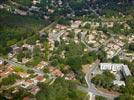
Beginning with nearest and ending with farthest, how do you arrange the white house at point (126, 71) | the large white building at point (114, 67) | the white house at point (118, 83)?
the white house at point (118, 83), the white house at point (126, 71), the large white building at point (114, 67)

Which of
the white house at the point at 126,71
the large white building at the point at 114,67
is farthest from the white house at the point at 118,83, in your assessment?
the large white building at the point at 114,67

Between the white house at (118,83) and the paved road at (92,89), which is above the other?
the white house at (118,83)

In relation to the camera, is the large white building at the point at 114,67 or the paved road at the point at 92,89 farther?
the large white building at the point at 114,67

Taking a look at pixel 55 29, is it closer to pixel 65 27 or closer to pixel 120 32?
pixel 65 27

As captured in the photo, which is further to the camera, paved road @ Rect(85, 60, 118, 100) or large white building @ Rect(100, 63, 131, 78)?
large white building @ Rect(100, 63, 131, 78)

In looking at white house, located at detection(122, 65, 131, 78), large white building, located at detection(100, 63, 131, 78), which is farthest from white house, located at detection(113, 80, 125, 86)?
large white building, located at detection(100, 63, 131, 78)

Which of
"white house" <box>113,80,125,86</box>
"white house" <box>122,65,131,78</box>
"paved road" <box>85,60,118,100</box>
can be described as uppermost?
A: "white house" <box>122,65,131,78</box>

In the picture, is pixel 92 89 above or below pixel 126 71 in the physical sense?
below

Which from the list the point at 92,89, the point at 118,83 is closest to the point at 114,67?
the point at 118,83

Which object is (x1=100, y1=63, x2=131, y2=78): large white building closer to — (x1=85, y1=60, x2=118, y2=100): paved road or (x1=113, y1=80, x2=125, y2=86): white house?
(x1=85, y1=60, x2=118, y2=100): paved road

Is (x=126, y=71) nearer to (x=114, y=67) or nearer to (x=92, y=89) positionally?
(x=114, y=67)

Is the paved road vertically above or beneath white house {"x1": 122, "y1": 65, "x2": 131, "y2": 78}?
beneath

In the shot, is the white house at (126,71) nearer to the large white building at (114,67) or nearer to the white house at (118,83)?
the large white building at (114,67)
